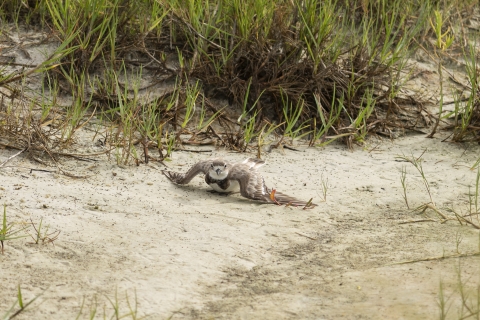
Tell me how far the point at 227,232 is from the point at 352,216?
Answer: 30.1 inches

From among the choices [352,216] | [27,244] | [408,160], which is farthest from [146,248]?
[408,160]

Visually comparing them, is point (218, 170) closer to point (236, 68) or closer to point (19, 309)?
point (236, 68)

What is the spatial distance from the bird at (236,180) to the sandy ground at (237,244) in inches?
2.2

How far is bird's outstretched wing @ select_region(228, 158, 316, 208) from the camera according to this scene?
14.2ft

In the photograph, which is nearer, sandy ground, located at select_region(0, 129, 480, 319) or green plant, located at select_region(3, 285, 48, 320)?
green plant, located at select_region(3, 285, 48, 320)

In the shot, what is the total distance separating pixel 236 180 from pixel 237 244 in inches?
Result: 30.0

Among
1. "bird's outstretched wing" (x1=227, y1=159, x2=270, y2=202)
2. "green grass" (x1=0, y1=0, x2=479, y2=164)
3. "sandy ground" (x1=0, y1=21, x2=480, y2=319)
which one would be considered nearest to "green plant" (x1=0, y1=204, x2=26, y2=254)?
"sandy ground" (x1=0, y1=21, x2=480, y2=319)

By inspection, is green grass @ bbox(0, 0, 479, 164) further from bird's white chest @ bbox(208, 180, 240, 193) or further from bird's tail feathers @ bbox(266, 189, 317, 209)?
bird's tail feathers @ bbox(266, 189, 317, 209)

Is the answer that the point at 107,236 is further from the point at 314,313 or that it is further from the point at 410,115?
the point at 410,115

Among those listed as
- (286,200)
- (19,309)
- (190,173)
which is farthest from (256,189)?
(19,309)

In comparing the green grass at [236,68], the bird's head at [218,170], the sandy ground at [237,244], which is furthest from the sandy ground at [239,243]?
the green grass at [236,68]

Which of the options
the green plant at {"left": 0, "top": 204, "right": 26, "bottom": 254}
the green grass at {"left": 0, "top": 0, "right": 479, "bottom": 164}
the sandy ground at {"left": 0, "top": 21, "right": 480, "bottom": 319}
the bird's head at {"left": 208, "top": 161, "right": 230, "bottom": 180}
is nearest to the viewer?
the sandy ground at {"left": 0, "top": 21, "right": 480, "bottom": 319}

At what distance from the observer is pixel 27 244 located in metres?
3.53

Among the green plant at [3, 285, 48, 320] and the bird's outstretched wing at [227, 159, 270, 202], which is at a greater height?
the green plant at [3, 285, 48, 320]
